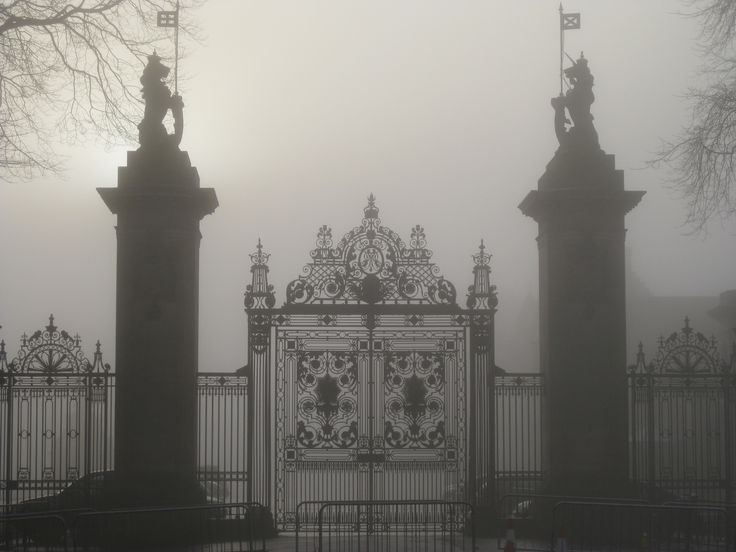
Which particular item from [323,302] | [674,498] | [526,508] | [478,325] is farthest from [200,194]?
[674,498]

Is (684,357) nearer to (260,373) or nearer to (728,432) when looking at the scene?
(728,432)

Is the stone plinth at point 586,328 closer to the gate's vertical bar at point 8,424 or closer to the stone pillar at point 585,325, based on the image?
the stone pillar at point 585,325

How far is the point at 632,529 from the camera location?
1662 cm

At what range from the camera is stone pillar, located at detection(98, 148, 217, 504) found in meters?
17.5

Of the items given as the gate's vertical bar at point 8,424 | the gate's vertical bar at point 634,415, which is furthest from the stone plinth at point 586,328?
the gate's vertical bar at point 8,424

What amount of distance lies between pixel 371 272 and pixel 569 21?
5336 millimetres

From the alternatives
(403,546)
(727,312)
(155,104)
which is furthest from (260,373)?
(727,312)

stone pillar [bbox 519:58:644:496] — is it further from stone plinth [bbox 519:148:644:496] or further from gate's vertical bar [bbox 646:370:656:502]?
gate's vertical bar [bbox 646:370:656:502]

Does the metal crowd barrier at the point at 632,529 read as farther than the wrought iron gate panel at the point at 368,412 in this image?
No

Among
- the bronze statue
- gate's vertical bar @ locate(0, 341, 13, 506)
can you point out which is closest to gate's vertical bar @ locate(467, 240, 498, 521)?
the bronze statue

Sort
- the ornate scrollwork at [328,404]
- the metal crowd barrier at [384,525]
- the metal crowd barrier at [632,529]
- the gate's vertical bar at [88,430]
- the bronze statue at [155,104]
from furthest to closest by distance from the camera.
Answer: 1. the bronze statue at [155,104]
2. the ornate scrollwork at [328,404]
3. the gate's vertical bar at [88,430]
4. the metal crowd barrier at [384,525]
5. the metal crowd barrier at [632,529]

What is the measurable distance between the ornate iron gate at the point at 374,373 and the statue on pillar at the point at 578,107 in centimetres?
240

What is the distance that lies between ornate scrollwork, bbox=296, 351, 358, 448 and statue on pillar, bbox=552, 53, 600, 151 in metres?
5.00

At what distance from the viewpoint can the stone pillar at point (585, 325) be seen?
17719 mm
